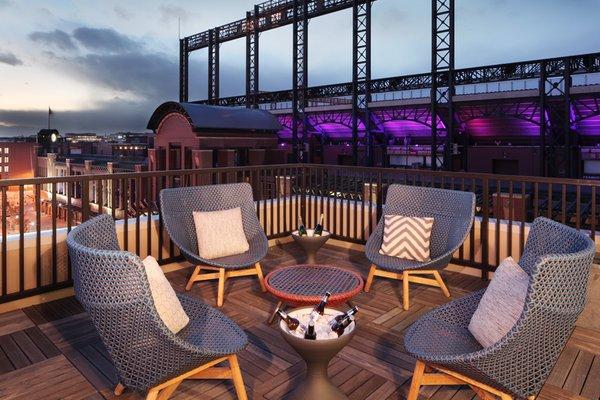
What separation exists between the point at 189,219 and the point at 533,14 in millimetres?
41191

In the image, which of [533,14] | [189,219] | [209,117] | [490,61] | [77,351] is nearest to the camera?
[77,351]

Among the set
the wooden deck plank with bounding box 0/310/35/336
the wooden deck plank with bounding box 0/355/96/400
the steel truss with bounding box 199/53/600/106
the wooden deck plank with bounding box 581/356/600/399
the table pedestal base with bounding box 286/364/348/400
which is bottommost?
the wooden deck plank with bounding box 0/355/96/400

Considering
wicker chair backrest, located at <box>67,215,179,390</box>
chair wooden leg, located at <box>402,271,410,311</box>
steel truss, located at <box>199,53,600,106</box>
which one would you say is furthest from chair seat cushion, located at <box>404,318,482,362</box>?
steel truss, located at <box>199,53,600,106</box>

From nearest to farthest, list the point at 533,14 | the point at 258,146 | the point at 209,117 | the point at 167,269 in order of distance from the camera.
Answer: the point at 167,269, the point at 209,117, the point at 258,146, the point at 533,14

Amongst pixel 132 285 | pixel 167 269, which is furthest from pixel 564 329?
pixel 167 269

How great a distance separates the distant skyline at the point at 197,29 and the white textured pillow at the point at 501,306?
24702 mm

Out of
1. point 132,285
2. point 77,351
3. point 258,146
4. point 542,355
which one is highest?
point 258,146

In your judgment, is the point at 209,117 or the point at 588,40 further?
the point at 588,40

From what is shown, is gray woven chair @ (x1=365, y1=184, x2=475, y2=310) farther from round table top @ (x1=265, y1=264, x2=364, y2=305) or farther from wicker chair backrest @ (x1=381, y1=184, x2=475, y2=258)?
round table top @ (x1=265, y1=264, x2=364, y2=305)

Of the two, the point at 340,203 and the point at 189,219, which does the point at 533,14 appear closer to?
the point at 340,203

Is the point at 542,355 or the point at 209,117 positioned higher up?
the point at 209,117

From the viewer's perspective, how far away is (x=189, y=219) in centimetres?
409

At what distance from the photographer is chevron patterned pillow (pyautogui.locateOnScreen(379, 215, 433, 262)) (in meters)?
3.86

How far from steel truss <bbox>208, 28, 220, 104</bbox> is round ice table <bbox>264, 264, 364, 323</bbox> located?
34.7m
